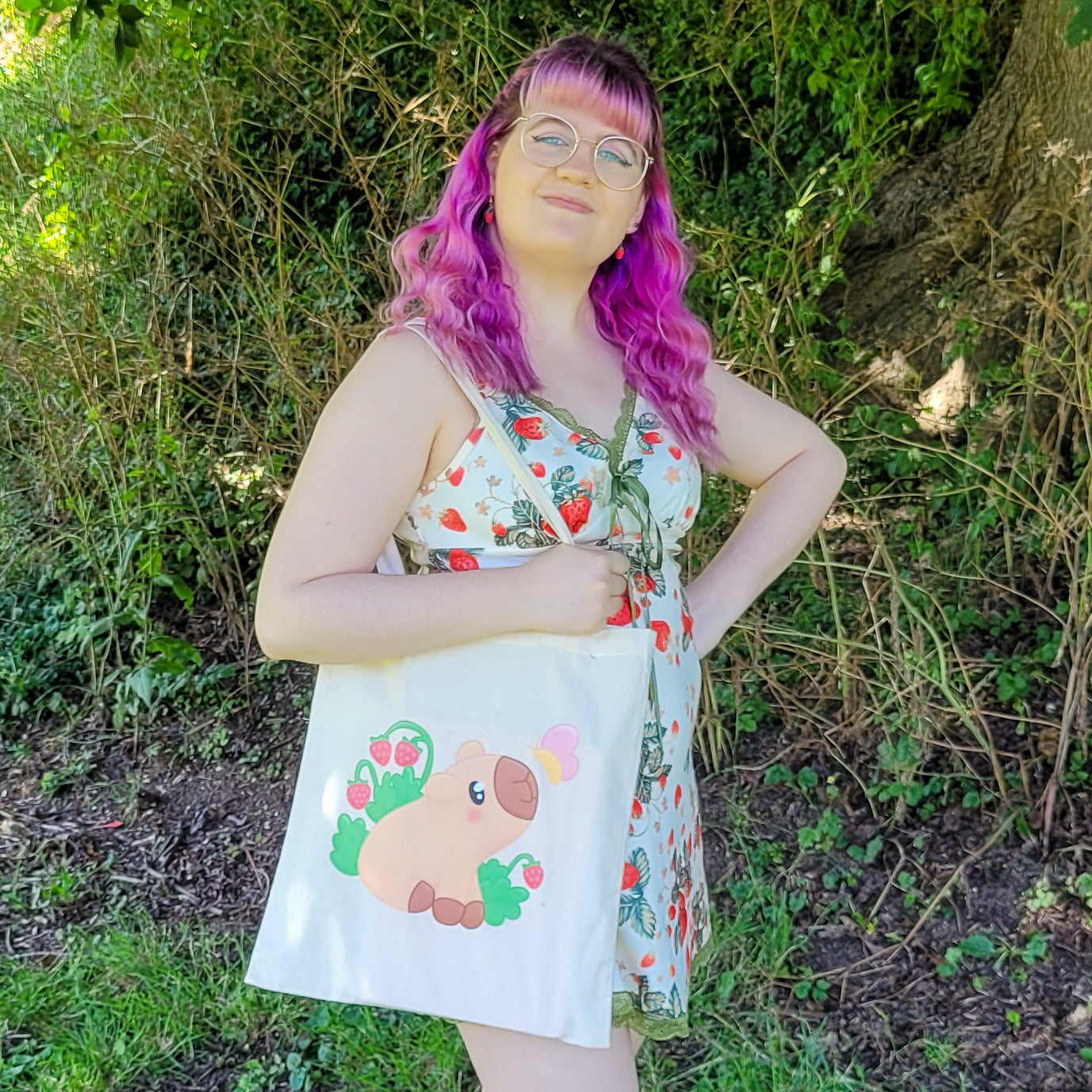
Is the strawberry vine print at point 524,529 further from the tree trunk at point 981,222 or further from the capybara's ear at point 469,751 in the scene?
the tree trunk at point 981,222

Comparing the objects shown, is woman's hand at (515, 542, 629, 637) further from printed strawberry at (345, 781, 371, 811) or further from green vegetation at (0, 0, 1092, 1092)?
green vegetation at (0, 0, 1092, 1092)

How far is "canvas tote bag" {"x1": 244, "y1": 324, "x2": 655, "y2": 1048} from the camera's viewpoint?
117 centimetres

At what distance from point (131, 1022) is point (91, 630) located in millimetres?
1776

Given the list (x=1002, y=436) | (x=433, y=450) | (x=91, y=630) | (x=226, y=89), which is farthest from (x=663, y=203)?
(x=91, y=630)

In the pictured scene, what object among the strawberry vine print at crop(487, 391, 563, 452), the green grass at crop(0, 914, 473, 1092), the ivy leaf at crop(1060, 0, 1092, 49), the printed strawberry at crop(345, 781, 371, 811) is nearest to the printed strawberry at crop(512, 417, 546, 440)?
the strawberry vine print at crop(487, 391, 563, 452)

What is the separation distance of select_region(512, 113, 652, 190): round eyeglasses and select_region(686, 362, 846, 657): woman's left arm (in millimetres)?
358

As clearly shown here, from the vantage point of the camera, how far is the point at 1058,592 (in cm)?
284

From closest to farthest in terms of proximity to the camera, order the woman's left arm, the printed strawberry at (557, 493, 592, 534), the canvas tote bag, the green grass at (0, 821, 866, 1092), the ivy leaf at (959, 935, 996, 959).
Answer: the canvas tote bag < the printed strawberry at (557, 493, 592, 534) < the woman's left arm < the green grass at (0, 821, 866, 1092) < the ivy leaf at (959, 935, 996, 959)

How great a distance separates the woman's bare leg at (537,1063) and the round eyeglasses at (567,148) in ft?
3.60

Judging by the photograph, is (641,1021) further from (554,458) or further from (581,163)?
(581,163)

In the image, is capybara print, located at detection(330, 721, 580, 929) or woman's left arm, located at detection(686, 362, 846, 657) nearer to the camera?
capybara print, located at detection(330, 721, 580, 929)

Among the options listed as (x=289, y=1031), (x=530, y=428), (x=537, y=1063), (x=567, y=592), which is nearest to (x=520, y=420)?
(x=530, y=428)

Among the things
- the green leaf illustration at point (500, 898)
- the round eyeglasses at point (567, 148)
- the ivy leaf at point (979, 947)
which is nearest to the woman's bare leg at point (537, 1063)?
the green leaf illustration at point (500, 898)

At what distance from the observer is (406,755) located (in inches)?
47.3
